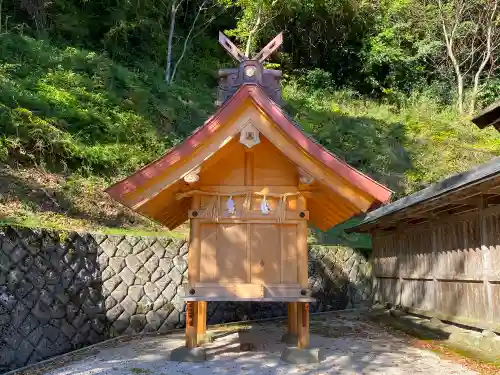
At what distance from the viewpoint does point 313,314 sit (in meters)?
12.3

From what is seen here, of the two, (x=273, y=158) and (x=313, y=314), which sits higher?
(x=273, y=158)

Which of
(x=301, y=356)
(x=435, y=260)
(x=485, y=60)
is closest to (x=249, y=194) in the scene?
(x=301, y=356)

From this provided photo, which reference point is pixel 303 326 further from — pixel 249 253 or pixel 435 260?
pixel 435 260

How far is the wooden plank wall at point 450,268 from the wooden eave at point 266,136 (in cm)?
252

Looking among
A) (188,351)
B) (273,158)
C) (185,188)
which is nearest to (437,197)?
(273,158)

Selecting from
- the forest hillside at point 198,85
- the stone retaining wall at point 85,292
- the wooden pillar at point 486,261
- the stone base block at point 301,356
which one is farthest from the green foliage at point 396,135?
the stone base block at point 301,356

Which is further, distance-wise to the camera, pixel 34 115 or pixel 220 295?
pixel 34 115

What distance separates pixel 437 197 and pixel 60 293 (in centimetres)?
672

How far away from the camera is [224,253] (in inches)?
258

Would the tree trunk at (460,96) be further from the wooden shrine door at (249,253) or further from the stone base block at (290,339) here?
the wooden shrine door at (249,253)

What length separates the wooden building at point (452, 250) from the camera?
7133mm

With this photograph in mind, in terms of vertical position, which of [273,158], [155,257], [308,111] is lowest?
[155,257]

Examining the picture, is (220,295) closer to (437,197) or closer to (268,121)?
(268,121)

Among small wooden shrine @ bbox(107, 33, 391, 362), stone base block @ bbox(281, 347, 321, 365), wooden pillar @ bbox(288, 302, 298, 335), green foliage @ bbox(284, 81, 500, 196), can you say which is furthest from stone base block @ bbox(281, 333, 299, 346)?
green foliage @ bbox(284, 81, 500, 196)
